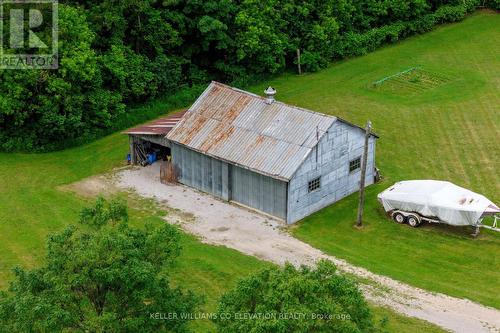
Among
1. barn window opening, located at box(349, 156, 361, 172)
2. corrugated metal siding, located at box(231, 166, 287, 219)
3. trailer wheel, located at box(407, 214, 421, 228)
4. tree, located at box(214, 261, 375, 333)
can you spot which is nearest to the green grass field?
trailer wheel, located at box(407, 214, 421, 228)

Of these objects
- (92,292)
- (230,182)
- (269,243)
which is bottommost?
(269,243)

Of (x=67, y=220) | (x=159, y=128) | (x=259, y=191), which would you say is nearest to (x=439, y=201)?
(x=259, y=191)

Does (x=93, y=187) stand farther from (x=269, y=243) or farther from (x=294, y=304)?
(x=294, y=304)

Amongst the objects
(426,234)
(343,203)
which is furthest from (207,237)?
(426,234)

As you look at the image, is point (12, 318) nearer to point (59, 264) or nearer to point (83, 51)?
point (59, 264)

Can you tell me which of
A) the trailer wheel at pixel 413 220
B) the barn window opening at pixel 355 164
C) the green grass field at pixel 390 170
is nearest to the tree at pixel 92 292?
the green grass field at pixel 390 170

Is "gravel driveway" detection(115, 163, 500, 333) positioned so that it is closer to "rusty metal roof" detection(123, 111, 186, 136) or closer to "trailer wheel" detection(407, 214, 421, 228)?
"rusty metal roof" detection(123, 111, 186, 136)

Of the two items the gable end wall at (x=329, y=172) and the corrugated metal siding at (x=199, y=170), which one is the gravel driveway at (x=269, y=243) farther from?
the gable end wall at (x=329, y=172)
